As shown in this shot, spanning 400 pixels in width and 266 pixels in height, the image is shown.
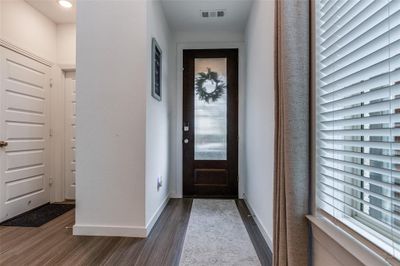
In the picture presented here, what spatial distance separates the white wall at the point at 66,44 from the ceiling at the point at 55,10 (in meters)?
0.10

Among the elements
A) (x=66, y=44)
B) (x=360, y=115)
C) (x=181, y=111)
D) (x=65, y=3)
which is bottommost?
(x=360, y=115)

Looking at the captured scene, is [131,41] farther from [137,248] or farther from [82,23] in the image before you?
[137,248]

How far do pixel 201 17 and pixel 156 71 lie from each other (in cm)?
123

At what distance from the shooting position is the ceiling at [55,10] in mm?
3033

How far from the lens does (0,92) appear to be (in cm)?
269

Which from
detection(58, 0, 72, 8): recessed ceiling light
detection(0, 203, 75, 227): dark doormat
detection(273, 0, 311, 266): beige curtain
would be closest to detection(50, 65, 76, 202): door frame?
detection(0, 203, 75, 227): dark doormat

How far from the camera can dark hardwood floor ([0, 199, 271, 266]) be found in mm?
1837

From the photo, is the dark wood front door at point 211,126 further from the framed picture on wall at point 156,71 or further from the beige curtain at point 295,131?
the beige curtain at point 295,131

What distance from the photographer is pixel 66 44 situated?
3.53 m

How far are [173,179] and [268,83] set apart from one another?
7.47 feet

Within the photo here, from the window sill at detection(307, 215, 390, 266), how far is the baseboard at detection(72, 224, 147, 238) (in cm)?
163

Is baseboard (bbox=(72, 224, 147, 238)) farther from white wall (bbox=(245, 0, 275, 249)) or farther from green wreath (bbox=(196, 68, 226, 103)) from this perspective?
green wreath (bbox=(196, 68, 226, 103))

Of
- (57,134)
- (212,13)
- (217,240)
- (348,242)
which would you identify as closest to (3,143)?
(57,134)

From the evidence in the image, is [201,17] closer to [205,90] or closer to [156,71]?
[205,90]
